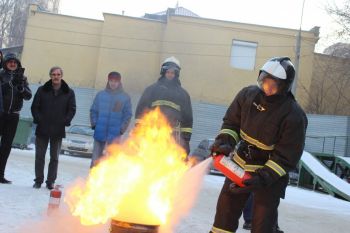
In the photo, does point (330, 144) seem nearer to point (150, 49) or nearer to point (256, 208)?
point (150, 49)

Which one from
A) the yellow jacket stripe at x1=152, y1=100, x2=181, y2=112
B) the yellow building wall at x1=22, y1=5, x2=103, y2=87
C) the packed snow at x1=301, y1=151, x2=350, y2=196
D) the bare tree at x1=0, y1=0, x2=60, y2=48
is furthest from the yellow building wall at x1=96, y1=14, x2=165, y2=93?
the yellow jacket stripe at x1=152, y1=100, x2=181, y2=112

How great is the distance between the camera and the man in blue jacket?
29.4ft

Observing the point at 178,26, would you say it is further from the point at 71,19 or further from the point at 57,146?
the point at 57,146

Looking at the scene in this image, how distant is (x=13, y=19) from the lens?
50.0m

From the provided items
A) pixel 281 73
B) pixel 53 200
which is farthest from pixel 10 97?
pixel 281 73

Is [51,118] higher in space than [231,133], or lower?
lower

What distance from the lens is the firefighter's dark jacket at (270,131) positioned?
186 inches

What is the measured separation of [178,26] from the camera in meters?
32.6

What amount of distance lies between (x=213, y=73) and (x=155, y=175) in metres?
28.1

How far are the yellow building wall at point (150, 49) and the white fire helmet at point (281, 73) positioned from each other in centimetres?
2761

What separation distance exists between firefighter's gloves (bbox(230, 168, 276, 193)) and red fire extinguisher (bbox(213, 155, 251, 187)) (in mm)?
61

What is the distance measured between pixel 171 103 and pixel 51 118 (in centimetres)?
233

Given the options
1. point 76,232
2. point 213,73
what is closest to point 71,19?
point 213,73

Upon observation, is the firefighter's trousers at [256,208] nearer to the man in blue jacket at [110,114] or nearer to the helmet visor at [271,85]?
the helmet visor at [271,85]
